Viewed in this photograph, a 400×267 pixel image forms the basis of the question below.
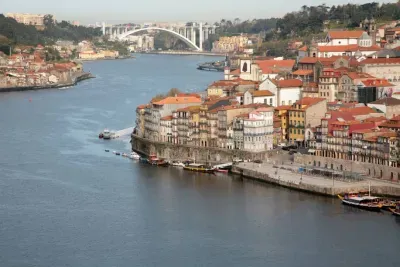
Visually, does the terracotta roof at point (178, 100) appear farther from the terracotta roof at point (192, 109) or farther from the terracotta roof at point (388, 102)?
the terracotta roof at point (388, 102)

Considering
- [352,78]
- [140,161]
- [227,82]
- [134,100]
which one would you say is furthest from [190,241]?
[134,100]

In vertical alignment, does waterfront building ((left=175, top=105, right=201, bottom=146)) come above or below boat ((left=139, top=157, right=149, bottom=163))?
above

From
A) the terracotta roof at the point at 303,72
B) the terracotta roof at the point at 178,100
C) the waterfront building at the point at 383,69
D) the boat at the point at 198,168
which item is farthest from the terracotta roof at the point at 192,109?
the waterfront building at the point at 383,69

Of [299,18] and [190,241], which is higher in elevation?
[299,18]

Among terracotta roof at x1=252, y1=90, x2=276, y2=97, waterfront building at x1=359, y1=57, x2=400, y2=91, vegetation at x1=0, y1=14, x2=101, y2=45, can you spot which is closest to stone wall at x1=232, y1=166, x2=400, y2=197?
terracotta roof at x1=252, y1=90, x2=276, y2=97

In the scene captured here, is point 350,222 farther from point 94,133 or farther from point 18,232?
point 94,133

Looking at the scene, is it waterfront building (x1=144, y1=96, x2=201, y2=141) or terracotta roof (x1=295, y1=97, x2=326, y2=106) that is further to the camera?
waterfront building (x1=144, y1=96, x2=201, y2=141)

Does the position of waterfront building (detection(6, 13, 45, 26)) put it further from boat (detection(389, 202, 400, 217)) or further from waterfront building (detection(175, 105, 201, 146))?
boat (detection(389, 202, 400, 217))
